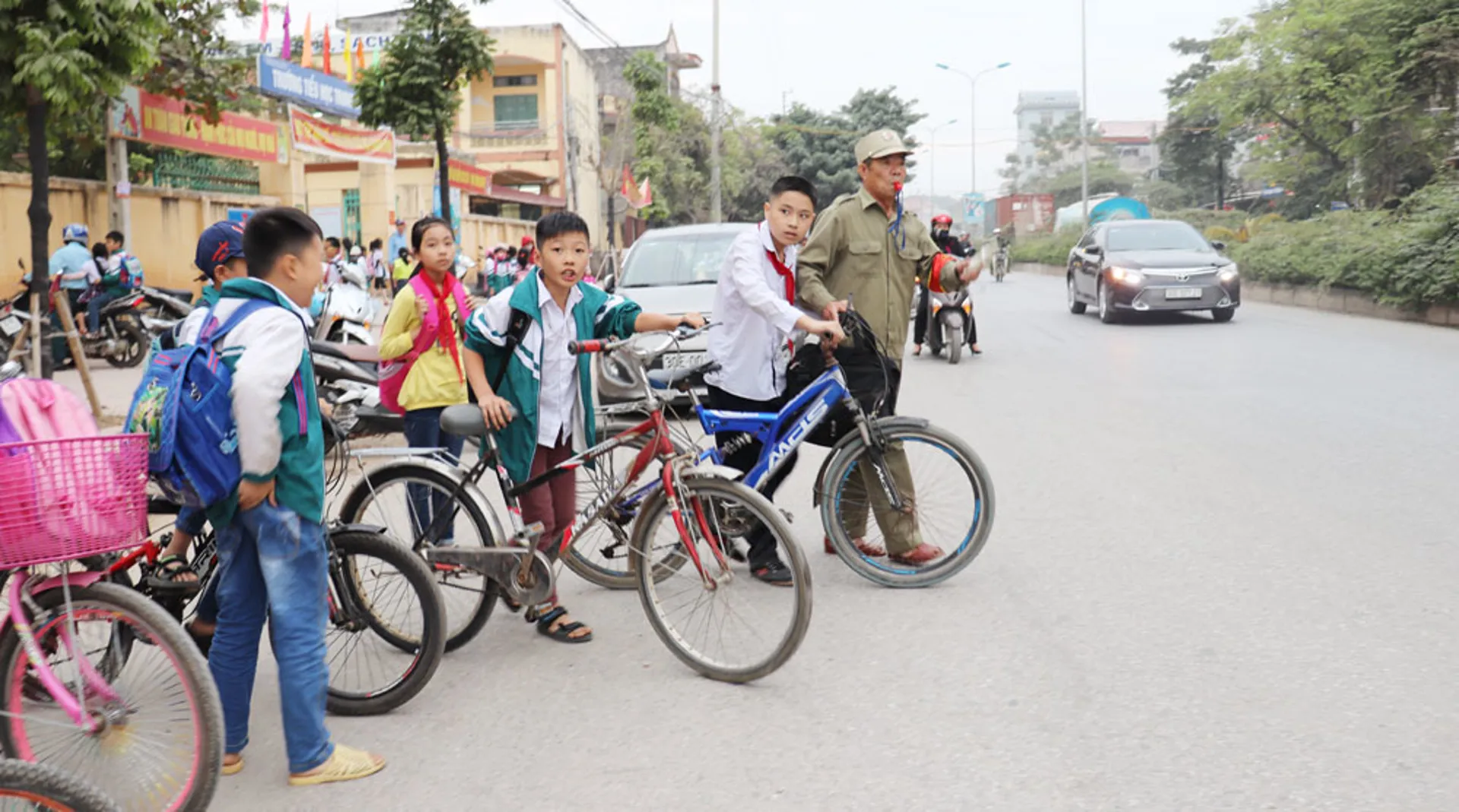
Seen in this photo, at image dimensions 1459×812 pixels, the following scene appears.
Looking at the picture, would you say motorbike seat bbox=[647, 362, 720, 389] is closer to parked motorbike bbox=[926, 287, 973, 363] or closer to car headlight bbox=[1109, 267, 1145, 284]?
parked motorbike bbox=[926, 287, 973, 363]

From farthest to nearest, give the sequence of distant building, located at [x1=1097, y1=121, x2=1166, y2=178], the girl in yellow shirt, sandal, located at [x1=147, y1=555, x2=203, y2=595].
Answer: distant building, located at [x1=1097, y1=121, x2=1166, y2=178] < the girl in yellow shirt < sandal, located at [x1=147, y1=555, x2=203, y2=595]

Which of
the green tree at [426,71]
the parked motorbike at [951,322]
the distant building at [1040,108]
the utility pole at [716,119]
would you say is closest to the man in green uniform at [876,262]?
the parked motorbike at [951,322]

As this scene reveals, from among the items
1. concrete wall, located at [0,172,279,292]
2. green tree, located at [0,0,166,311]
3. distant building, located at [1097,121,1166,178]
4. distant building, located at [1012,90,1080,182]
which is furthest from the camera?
distant building, located at [1012,90,1080,182]

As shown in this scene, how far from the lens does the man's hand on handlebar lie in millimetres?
4527

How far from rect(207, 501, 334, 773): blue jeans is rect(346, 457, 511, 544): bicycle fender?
0.99m

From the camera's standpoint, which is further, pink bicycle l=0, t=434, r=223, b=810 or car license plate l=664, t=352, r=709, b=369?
car license plate l=664, t=352, r=709, b=369

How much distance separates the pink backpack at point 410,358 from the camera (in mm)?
5891

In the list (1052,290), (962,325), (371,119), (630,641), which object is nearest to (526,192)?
(1052,290)

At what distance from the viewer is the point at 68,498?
2.88 meters

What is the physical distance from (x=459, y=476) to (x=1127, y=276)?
14966mm

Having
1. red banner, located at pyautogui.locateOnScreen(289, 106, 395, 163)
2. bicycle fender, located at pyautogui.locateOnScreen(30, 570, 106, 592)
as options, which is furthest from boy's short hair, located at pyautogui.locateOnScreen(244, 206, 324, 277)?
red banner, located at pyautogui.locateOnScreen(289, 106, 395, 163)

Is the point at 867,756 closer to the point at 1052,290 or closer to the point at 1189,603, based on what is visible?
the point at 1189,603

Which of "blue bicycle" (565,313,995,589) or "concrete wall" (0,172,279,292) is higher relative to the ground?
"concrete wall" (0,172,279,292)

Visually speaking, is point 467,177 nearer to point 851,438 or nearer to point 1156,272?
point 1156,272
